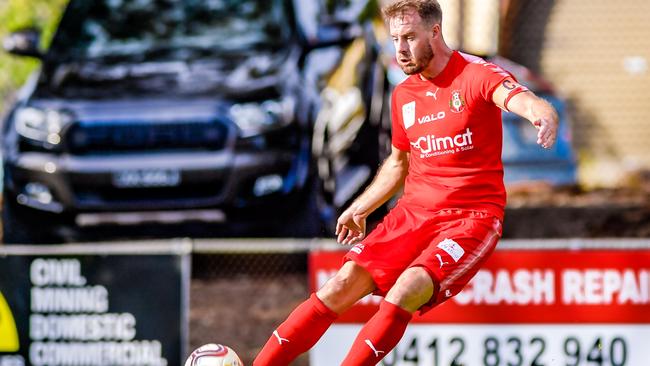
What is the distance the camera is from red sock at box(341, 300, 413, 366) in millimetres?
5754

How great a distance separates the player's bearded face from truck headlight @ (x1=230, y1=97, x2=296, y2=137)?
466 centimetres

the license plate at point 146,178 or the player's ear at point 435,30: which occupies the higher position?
the player's ear at point 435,30

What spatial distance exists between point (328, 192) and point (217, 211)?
0.93 metres

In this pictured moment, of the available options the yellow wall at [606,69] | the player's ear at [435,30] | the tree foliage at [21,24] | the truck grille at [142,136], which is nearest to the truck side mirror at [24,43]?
the tree foliage at [21,24]

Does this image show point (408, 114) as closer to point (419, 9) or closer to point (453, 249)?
point (419, 9)

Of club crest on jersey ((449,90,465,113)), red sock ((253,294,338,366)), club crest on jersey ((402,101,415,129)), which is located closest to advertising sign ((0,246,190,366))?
red sock ((253,294,338,366))

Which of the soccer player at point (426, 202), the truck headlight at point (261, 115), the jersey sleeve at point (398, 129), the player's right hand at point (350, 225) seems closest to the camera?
the soccer player at point (426, 202)

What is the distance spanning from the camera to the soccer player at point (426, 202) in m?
5.73

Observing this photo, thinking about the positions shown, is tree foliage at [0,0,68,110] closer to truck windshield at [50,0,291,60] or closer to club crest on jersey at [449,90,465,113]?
truck windshield at [50,0,291,60]

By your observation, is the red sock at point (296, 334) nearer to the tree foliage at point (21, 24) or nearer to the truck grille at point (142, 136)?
the truck grille at point (142, 136)

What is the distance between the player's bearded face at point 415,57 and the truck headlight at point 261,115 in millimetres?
4664

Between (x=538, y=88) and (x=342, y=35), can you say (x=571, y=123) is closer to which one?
(x=538, y=88)

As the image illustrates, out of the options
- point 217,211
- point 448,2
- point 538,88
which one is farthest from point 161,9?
point 538,88

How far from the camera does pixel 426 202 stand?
5.98m
